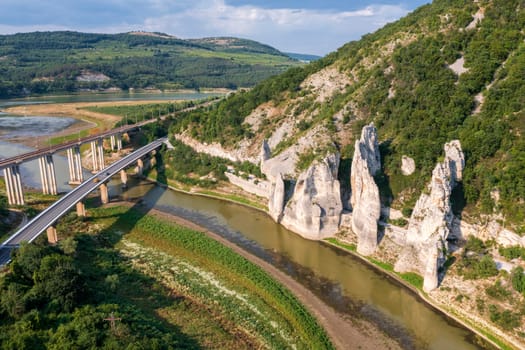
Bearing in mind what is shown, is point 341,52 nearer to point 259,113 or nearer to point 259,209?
point 259,113

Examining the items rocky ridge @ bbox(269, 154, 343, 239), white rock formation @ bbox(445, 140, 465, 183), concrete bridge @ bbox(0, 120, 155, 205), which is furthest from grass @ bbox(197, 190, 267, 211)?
white rock formation @ bbox(445, 140, 465, 183)

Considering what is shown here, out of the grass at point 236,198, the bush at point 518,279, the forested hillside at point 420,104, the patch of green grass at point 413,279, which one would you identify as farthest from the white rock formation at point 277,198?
the bush at point 518,279

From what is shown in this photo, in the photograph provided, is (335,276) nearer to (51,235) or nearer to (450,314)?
(450,314)

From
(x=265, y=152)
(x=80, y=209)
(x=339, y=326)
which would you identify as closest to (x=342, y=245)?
(x=339, y=326)

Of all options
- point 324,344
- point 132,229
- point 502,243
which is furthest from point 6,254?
point 502,243

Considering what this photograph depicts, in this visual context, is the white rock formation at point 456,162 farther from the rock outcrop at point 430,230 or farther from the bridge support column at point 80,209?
the bridge support column at point 80,209
